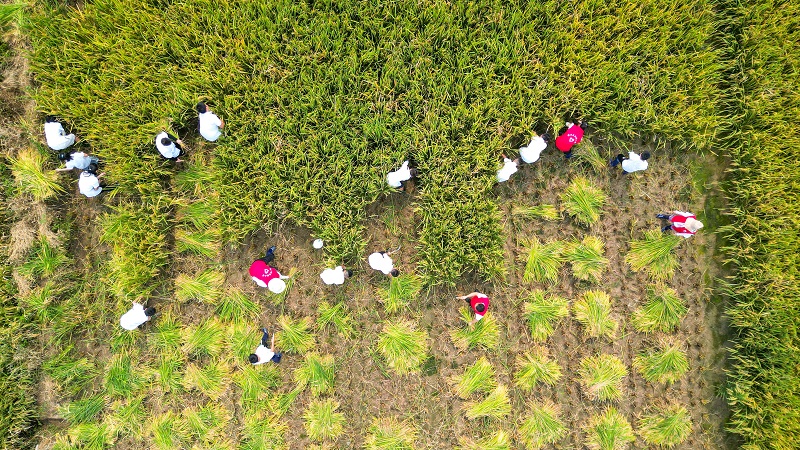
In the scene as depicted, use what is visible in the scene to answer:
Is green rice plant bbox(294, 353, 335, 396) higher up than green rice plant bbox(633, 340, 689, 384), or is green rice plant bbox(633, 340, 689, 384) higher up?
green rice plant bbox(633, 340, 689, 384)

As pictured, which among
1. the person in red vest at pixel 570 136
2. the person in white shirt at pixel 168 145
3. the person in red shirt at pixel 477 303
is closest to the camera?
the person in white shirt at pixel 168 145

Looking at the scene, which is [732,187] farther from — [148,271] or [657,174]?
[148,271]

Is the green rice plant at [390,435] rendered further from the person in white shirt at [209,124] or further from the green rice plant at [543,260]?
the person in white shirt at [209,124]

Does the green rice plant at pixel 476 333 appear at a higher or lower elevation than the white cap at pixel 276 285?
higher

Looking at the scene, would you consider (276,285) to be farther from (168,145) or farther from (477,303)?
(477,303)

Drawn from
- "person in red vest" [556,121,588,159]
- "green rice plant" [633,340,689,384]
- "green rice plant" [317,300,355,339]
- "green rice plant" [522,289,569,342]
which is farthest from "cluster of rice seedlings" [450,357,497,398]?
"person in red vest" [556,121,588,159]

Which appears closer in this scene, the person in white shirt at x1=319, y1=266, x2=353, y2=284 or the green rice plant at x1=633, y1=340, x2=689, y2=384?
the person in white shirt at x1=319, y1=266, x2=353, y2=284

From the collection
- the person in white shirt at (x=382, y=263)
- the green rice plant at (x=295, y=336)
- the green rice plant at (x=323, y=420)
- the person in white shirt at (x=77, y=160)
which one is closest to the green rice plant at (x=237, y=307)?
the green rice plant at (x=295, y=336)

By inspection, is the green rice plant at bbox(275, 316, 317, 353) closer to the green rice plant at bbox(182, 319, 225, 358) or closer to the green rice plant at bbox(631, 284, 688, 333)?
the green rice plant at bbox(182, 319, 225, 358)
